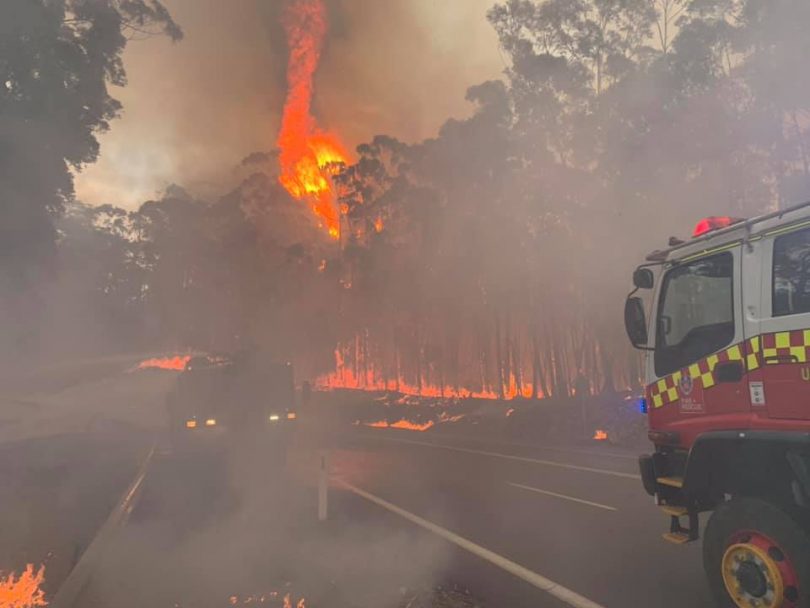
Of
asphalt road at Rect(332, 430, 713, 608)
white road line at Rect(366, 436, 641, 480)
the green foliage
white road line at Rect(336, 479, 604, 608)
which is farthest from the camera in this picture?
the green foliage

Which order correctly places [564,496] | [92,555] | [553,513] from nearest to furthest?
1. [92,555]
2. [553,513]
3. [564,496]

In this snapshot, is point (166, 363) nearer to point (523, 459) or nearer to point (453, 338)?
point (453, 338)

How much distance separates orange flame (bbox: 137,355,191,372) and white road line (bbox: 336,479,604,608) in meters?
44.5

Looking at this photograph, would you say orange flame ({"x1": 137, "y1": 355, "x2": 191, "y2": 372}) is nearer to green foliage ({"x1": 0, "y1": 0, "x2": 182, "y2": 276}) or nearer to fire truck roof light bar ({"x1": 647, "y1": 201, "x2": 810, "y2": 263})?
green foliage ({"x1": 0, "y1": 0, "x2": 182, "y2": 276})

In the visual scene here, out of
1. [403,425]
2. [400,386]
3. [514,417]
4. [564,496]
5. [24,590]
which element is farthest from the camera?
[400,386]

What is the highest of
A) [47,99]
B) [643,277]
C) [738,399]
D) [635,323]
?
[47,99]

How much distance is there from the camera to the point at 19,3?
559 inches

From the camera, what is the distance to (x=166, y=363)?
163 feet

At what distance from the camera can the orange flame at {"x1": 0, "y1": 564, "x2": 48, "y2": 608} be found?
178 inches

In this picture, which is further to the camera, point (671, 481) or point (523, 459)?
point (523, 459)

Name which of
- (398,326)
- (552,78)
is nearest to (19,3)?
(552,78)

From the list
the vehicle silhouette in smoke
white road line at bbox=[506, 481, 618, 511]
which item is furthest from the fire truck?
the vehicle silhouette in smoke

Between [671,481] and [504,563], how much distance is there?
1670 millimetres

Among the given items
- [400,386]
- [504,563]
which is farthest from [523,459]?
[400,386]
